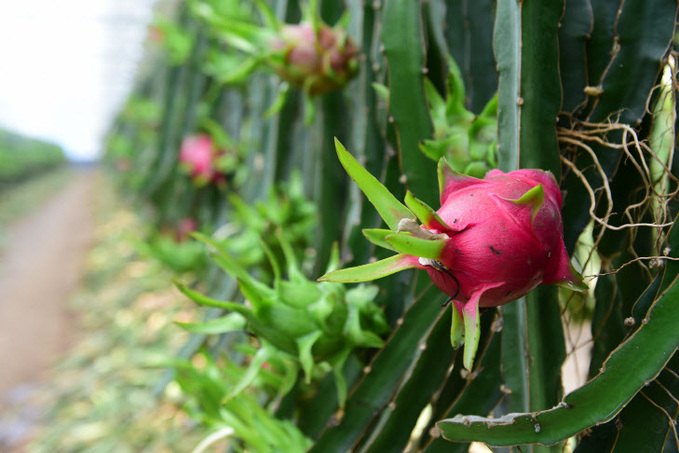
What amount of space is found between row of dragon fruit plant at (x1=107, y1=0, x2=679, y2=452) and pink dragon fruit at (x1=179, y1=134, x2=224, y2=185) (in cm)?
74

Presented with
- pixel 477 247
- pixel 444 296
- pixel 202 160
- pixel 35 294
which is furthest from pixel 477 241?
pixel 35 294

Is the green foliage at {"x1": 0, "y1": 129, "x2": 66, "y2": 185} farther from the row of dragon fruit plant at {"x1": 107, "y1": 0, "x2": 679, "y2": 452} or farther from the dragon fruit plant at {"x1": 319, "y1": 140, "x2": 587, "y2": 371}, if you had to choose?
the dragon fruit plant at {"x1": 319, "y1": 140, "x2": 587, "y2": 371}

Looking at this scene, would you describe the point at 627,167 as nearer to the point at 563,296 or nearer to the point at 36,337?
the point at 563,296

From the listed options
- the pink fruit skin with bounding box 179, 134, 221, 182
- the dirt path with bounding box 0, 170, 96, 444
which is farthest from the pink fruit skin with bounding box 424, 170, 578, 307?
the dirt path with bounding box 0, 170, 96, 444

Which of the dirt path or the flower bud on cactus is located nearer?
the flower bud on cactus

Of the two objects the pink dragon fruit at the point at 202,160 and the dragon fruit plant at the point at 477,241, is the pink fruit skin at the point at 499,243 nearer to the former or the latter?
the dragon fruit plant at the point at 477,241

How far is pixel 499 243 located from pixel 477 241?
1cm

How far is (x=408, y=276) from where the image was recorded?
0.67 metres

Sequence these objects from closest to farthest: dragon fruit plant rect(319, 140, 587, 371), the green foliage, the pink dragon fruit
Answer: dragon fruit plant rect(319, 140, 587, 371)
the pink dragon fruit
the green foliage

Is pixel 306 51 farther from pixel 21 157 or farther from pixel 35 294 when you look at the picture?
pixel 21 157

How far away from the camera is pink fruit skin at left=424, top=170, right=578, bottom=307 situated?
372mm

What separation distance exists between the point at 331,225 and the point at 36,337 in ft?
8.13

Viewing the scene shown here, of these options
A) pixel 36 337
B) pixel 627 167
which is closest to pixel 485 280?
pixel 627 167

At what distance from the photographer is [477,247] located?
1.23 feet
